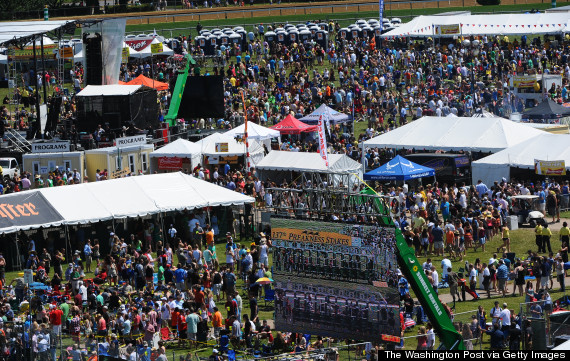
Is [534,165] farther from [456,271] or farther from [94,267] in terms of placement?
[94,267]

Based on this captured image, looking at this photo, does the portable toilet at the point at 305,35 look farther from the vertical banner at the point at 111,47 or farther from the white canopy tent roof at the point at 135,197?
the white canopy tent roof at the point at 135,197

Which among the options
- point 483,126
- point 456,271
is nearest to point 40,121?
point 483,126

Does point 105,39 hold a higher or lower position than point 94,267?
higher

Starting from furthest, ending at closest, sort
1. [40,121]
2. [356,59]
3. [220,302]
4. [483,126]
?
[356,59]
[40,121]
[483,126]
[220,302]

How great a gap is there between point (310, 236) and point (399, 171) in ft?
56.0

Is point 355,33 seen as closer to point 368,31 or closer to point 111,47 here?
point 368,31

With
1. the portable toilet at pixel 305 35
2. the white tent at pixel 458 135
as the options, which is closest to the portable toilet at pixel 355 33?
the portable toilet at pixel 305 35

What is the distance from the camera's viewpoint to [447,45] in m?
66.8

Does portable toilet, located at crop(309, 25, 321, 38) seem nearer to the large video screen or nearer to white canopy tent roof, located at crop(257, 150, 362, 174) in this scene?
white canopy tent roof, located at crop(257, 150, 362, 174)

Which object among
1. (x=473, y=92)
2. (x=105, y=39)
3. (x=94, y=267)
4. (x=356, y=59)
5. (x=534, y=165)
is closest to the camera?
(x=94, y=267)

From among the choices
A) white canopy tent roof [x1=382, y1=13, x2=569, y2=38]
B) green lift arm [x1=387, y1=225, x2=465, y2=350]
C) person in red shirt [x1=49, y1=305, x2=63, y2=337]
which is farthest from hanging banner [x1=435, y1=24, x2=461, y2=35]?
green lift arm [x1=387, y1=225, x2=465, y2=350]

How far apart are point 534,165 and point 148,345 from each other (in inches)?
713

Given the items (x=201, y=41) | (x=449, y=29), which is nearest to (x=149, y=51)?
(x=201, y=41)

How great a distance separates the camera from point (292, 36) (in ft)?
229
